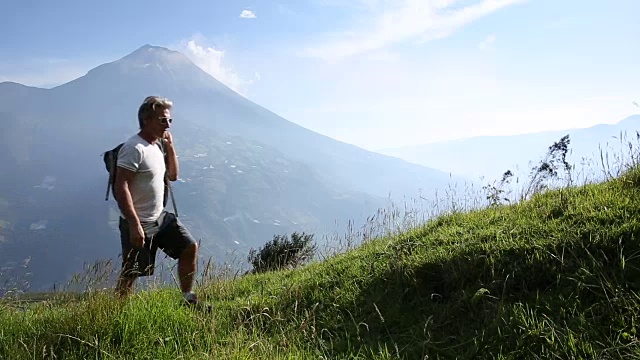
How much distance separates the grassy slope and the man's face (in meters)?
1.66

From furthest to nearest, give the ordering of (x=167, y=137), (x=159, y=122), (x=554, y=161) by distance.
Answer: (x=554, y=161)
(x=167, y=137)
(x=159, y=122)

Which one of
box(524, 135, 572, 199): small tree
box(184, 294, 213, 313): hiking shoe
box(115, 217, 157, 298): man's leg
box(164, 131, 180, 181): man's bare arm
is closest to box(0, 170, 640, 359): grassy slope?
box(184, 294, 213, 313): hiking shoe

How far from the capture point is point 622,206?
3.95m

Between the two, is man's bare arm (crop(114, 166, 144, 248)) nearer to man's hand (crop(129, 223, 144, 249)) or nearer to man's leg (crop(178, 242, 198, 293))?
man's hand (crop(129, 223, 144, 249))

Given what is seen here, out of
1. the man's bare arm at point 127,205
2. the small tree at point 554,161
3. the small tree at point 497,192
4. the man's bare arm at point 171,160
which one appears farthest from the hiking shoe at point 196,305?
the small tree at point 554,161

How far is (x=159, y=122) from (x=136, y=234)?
3.83 feet

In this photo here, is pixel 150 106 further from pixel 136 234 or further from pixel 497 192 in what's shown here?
pixel 497 192

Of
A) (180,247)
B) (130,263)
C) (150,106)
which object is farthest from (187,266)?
(150,106)

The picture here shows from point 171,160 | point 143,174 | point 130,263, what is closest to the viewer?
point 130,263

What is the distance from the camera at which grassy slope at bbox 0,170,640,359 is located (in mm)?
2926

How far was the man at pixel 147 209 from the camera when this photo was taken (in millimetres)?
4246

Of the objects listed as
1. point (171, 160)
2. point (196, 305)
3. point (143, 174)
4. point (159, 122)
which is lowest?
point (196, 305)

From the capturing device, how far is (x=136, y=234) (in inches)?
164

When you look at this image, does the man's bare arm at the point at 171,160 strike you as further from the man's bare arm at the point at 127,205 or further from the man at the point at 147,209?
the man's bare arm at the point at 127,205
